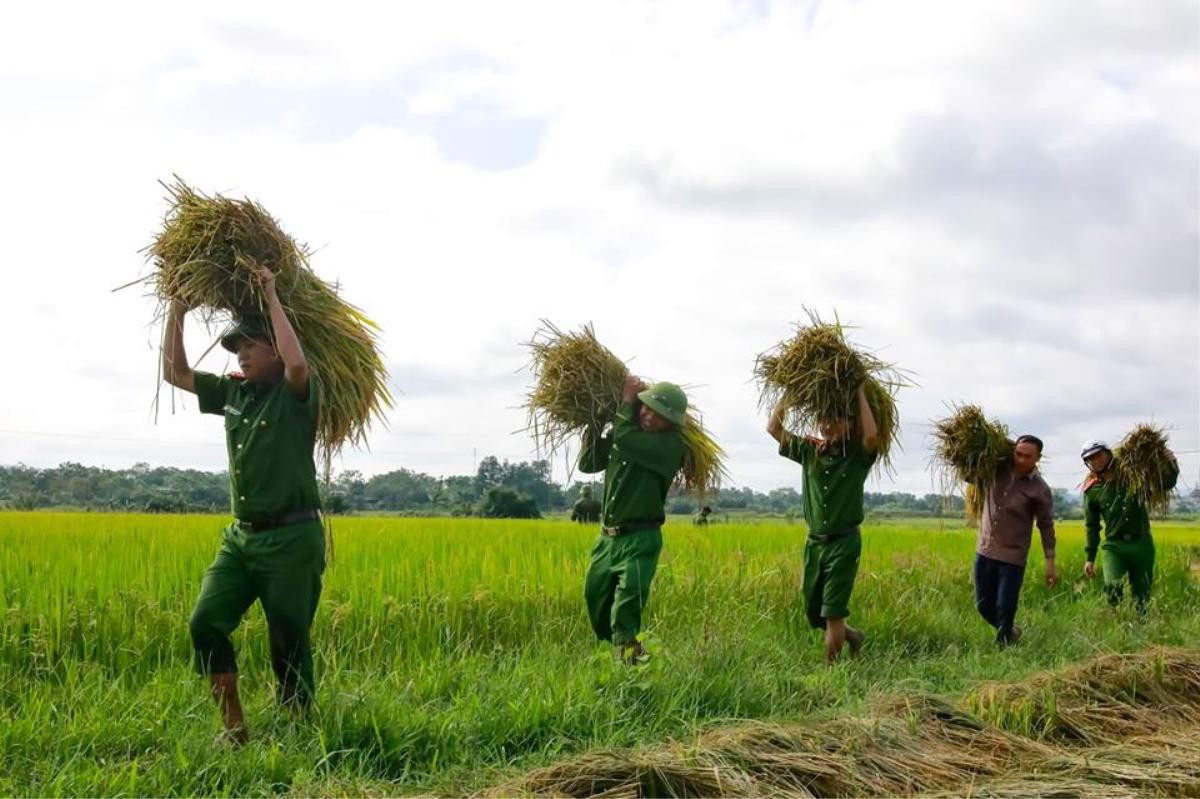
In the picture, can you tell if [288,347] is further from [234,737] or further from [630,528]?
[630,528]

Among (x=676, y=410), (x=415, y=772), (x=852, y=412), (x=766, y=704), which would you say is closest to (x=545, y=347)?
(x=676, y=410)

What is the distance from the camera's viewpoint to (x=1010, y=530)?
25.6ft

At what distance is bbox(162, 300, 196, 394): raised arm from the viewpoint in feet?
14.9

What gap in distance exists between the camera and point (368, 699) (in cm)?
442

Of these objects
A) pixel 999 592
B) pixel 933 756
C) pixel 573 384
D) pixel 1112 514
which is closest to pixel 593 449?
pixel 573 384

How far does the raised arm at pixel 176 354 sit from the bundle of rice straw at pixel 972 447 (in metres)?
5.64

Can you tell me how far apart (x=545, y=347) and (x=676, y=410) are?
2.92 ft

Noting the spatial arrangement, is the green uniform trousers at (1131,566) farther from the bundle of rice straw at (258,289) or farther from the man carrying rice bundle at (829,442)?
the bundle of rice straw at (258,289)

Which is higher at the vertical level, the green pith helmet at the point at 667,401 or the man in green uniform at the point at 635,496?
the green pith helmet at the point at 667,401

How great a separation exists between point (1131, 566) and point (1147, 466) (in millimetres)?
895

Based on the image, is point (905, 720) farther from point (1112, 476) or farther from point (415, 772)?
point (1112, 476)

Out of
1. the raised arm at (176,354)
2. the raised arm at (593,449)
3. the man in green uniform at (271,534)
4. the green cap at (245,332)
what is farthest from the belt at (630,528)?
the raised arm at (176,354)

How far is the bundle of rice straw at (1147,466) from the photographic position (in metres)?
9.18

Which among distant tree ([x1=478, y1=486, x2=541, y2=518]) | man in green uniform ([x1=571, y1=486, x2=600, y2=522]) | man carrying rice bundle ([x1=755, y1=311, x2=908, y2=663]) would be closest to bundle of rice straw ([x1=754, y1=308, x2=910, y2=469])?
man carrying rice bundle ([x1=755, y1=311, x2=908, y2=663])
